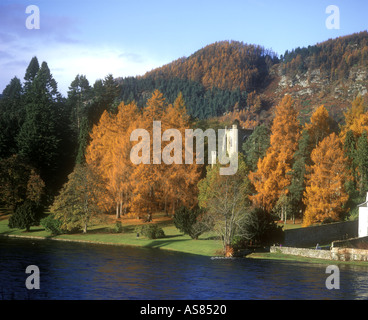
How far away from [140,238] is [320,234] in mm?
22005

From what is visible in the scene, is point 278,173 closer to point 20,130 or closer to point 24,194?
point 24,194

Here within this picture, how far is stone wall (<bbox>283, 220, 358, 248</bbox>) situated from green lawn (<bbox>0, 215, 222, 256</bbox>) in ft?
27.5

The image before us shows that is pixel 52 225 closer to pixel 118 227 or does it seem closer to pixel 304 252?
pixel 118 227

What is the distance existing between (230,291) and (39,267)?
58.7ft

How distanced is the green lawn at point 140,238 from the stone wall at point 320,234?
27.5ft

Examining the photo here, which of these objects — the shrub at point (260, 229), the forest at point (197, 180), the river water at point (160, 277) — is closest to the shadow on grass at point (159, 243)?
the forest at point (197, 180)

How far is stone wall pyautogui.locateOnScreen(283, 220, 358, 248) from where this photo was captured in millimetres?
57600

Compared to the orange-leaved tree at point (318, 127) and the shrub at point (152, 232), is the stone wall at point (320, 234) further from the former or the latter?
the orange-leaved tree at point (318, 127)

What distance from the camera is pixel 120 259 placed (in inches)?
1932

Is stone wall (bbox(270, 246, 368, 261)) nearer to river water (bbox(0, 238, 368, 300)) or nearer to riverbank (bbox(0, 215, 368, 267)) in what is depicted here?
riverbank (bbox(0, 215, 368, 267))

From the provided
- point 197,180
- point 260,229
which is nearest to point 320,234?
point 260,229

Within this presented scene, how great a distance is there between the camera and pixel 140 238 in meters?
64.1

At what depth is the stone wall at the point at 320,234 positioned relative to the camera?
189 feet

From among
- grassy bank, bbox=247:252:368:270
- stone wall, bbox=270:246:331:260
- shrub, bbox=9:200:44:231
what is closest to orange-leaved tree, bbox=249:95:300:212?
stone wall, bbox=270:246:331:260
